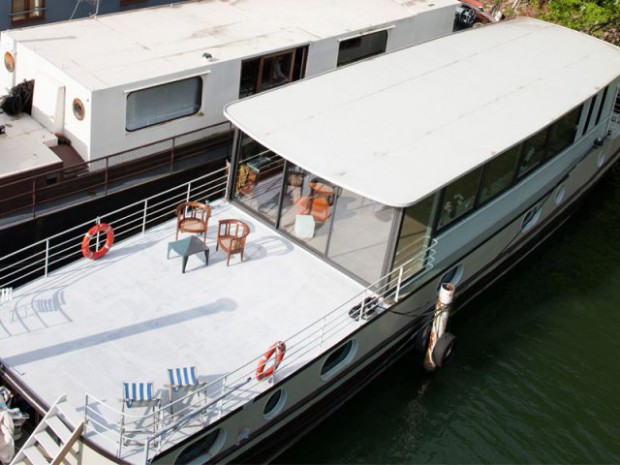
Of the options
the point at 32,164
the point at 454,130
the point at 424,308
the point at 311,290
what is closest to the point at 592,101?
the point at 454,130

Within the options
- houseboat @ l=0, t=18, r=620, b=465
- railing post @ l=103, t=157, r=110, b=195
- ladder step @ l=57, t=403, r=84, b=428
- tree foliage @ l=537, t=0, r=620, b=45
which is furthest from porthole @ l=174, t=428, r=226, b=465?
tree foliage @ l=537, t=0, r=620, b=45

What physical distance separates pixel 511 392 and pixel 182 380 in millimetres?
7151

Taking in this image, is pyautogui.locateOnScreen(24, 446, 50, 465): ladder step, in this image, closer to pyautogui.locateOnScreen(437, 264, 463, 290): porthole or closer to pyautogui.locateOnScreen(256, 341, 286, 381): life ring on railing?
pyautogui.locateOnScreen(256, 341, 286, 381): life ring on railing

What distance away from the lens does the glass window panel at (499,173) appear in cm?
1736

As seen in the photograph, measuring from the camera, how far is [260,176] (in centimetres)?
1694

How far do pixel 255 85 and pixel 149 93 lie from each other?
9.19 ft

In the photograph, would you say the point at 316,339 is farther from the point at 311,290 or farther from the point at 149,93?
the point at 149,93

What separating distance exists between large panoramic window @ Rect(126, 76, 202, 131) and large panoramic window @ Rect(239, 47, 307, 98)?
4.16 ft

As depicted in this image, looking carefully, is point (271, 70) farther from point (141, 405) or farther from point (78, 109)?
point (141, 405)

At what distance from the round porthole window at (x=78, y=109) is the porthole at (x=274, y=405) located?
6864mm

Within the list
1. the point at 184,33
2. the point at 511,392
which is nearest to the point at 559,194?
the point at 511,392

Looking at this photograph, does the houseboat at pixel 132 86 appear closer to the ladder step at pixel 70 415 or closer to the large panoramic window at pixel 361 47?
the large panoramic window at pixel 361 47

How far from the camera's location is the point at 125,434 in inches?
495

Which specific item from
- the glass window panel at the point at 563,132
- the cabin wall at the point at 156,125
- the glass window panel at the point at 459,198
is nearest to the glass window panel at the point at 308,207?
the glass window panel at the point at 459,198
